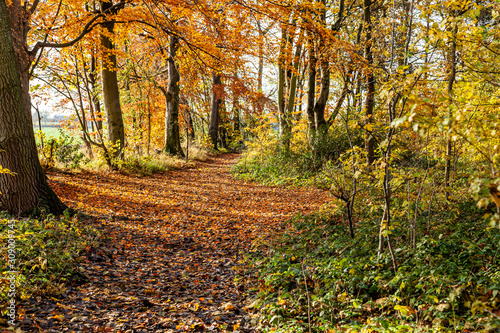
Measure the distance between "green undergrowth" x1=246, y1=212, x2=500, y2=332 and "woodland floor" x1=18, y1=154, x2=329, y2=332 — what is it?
55cm

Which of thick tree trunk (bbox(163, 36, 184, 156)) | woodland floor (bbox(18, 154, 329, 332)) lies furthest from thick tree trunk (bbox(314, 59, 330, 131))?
thick tree trunk (bbox(163, 36, 184, 156))

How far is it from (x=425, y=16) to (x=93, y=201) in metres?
7.31

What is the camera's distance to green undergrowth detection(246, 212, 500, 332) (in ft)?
8.43

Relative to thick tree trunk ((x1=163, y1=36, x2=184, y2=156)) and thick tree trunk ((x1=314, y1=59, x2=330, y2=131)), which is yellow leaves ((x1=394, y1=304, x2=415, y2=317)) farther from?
thick tree trunk ((x1=163, y1=36, x2=184, y2=156))

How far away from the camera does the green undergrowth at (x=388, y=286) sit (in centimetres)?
257

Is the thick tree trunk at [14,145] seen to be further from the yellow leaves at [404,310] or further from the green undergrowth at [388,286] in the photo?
the yellow leaves at [404,310]

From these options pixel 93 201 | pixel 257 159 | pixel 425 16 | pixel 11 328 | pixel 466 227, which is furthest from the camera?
pixel 257 159

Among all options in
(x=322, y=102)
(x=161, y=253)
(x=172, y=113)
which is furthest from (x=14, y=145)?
(x=172, y=113)

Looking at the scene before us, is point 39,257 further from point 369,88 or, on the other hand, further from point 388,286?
point 369,88

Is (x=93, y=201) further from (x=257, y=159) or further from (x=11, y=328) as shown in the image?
(x=257, y=159)

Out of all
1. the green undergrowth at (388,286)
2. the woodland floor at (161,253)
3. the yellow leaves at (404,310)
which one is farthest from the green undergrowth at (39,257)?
the yellow leaves at (404,310)

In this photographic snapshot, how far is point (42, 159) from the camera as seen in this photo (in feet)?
30.1

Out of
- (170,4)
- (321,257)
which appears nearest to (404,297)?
(321,257)

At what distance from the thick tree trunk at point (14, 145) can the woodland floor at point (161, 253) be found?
120 centimetres
